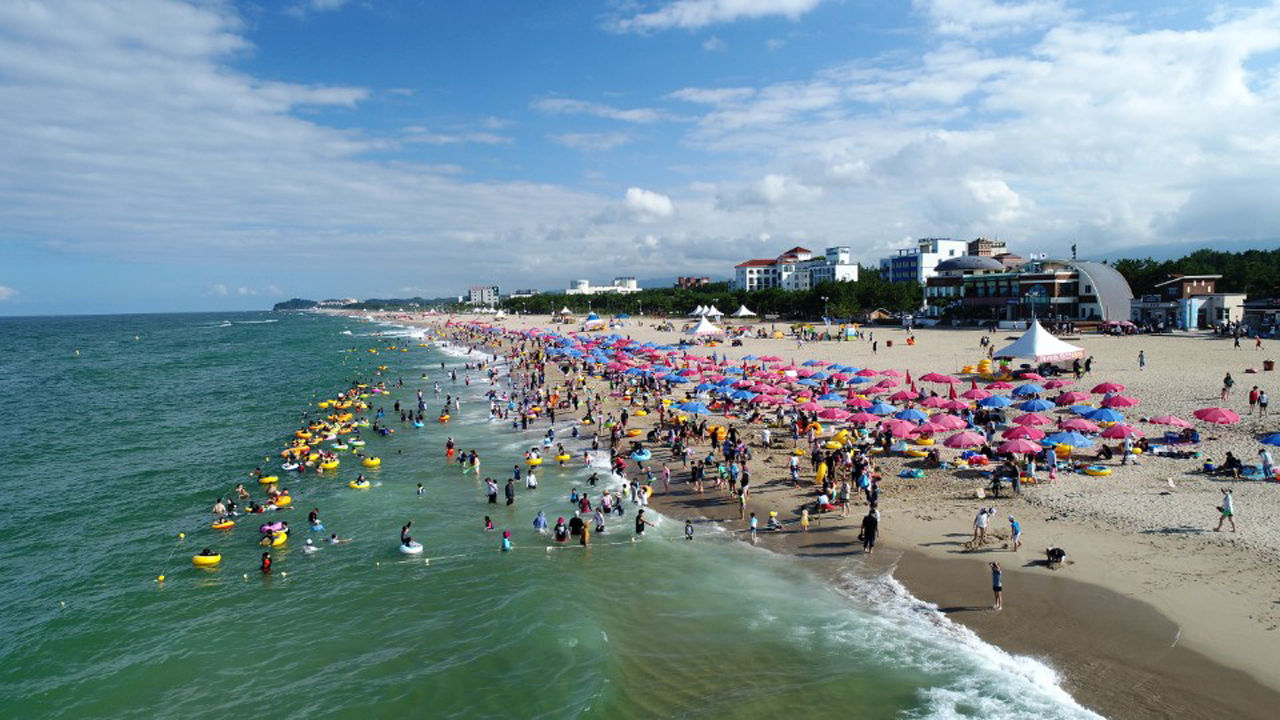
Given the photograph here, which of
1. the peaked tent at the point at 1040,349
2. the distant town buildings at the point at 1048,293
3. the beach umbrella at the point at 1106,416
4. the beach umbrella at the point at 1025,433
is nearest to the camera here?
the beach umbrella at the point at 1025,433

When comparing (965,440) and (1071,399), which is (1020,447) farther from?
(1071,399)

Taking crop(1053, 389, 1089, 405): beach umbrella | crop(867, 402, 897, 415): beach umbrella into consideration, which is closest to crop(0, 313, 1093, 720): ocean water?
crop(867, 402, 897, 415): beach umbrella

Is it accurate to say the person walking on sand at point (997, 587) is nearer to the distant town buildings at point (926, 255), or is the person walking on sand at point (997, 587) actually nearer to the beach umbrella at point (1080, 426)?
the beach umbrella at point (1080, 426)

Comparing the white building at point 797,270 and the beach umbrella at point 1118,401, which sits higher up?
the white building at point 797,270

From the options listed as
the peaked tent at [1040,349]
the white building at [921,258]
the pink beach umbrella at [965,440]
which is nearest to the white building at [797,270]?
the white building at [921,258]

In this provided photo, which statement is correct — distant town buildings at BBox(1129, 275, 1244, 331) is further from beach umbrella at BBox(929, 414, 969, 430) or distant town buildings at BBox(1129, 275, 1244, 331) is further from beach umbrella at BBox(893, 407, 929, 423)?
beach umbrella at BBox(929, 414, 969, 430)

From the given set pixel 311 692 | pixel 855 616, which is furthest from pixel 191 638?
pixel 855 616
